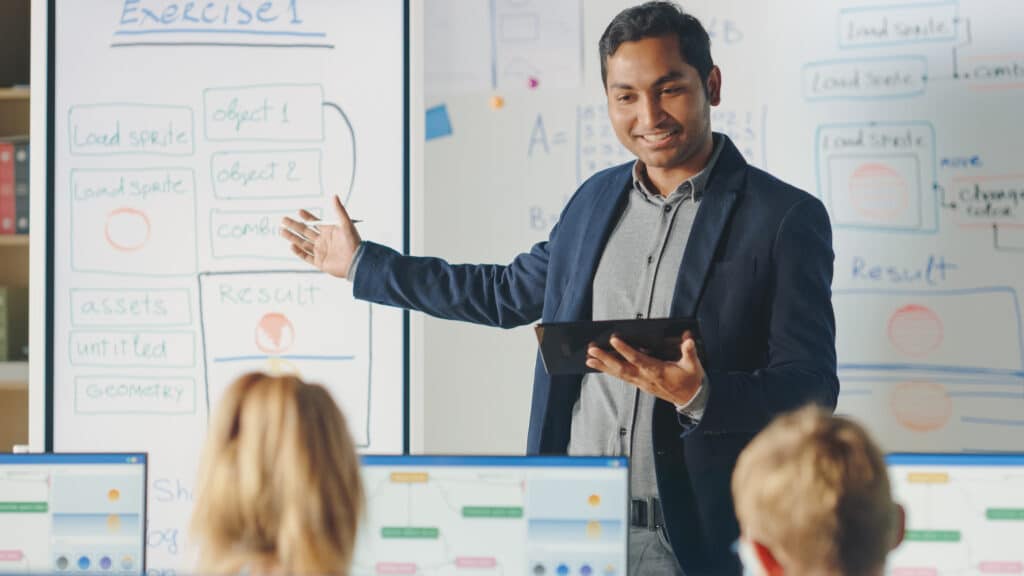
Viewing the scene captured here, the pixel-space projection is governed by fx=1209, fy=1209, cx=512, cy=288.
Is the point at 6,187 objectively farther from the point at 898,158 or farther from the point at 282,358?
the point at 898,158

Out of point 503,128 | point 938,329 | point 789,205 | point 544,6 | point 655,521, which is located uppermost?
point 544,6

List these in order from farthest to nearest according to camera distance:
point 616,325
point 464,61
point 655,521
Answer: point 464,61
point 655,521
point 616,325

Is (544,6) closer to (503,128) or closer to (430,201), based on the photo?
(503,128)

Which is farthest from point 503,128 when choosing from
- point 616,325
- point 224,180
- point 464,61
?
point 616,325

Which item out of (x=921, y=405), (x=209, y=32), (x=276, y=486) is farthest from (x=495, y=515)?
(x=209, y=32)

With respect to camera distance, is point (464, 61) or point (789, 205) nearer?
point (789, 205)

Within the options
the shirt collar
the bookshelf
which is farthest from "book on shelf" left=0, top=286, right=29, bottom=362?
the shirt collar

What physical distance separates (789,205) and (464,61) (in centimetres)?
127

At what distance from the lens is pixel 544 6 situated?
10.8 feet

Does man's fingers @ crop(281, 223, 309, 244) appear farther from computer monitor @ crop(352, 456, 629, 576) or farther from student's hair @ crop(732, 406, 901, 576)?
student's hair @ crop(732, 406, 901, 576)

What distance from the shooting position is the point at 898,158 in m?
3.16

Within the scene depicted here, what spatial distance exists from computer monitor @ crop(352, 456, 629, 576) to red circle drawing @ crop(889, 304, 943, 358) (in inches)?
60.1

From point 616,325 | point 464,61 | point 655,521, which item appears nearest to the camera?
point 616,325

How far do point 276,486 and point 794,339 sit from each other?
3.96 ft
